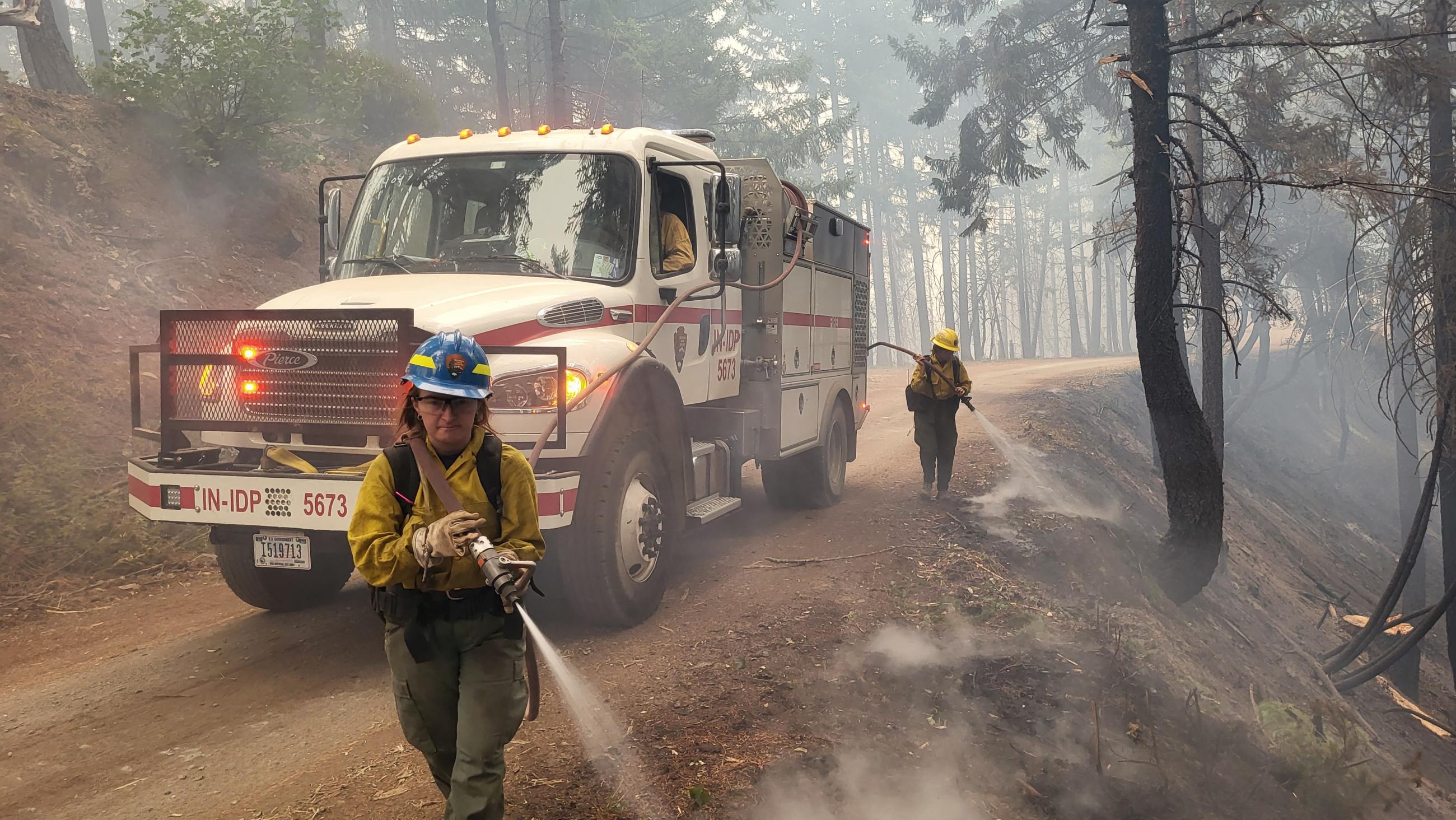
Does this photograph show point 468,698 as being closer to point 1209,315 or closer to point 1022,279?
point 1209,315

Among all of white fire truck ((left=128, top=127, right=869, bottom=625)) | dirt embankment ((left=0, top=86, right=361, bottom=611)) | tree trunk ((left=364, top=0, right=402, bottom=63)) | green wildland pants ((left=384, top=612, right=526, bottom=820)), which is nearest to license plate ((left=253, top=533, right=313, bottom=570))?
white fire truck ((left=128, top=127, right=869, bottom=625))

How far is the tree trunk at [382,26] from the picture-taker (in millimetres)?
27938

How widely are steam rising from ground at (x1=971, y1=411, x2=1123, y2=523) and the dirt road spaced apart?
11.7 ft

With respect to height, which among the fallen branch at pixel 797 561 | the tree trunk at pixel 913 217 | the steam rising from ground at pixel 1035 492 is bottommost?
the fallen branch at pixel 797 561

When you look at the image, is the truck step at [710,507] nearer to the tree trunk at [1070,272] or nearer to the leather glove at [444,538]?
the leather glove at [444,538]

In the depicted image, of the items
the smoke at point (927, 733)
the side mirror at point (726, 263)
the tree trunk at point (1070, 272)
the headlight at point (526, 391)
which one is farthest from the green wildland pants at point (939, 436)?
the tree trunk at point (1070, 272)

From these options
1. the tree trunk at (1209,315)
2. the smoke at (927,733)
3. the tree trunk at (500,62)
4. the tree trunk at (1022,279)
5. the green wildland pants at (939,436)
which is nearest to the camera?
the smoke at (927,733)

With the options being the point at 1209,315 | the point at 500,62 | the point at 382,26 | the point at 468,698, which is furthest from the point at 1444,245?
the point at 382,26

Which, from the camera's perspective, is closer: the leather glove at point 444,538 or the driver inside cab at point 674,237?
the leather glove at point 444,538

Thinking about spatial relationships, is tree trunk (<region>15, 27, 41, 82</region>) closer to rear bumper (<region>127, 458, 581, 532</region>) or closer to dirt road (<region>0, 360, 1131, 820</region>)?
dirt road (<region>0, 360, 1131, 820</region>)

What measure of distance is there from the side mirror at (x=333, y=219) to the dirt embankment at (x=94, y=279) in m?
3.44

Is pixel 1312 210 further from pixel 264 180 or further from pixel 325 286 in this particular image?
pixel 325 286

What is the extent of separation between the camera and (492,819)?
10.8 ft

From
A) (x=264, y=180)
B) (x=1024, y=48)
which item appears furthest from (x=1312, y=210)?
(x=264, y=180)
